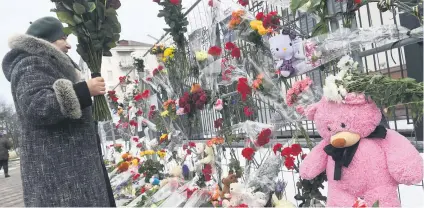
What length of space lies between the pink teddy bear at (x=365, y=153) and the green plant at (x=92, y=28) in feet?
4.45

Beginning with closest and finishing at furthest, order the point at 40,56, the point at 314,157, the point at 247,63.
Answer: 1. the point at 314,157
2. the point at 40,56
3. the point at 247,63

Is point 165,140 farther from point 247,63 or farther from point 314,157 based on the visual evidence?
point 314,157

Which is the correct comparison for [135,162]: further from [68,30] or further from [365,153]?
[365,153]

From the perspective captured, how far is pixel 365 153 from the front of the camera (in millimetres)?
1583

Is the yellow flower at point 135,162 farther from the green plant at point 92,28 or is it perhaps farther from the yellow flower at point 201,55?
the green plant at point 92,28

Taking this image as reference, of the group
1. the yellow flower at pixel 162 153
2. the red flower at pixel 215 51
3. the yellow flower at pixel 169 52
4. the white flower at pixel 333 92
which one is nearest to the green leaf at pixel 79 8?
the red flower at pixel 215 51

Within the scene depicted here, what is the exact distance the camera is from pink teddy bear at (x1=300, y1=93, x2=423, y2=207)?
1.51 m

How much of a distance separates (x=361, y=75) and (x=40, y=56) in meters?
1.62

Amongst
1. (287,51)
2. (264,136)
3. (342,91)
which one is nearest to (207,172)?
(264,136)

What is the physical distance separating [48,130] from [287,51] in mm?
1397

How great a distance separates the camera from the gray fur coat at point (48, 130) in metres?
1.79

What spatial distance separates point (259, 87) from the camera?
89.6 inches

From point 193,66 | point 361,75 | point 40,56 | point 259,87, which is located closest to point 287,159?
point 259,87

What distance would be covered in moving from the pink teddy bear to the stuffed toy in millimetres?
501
